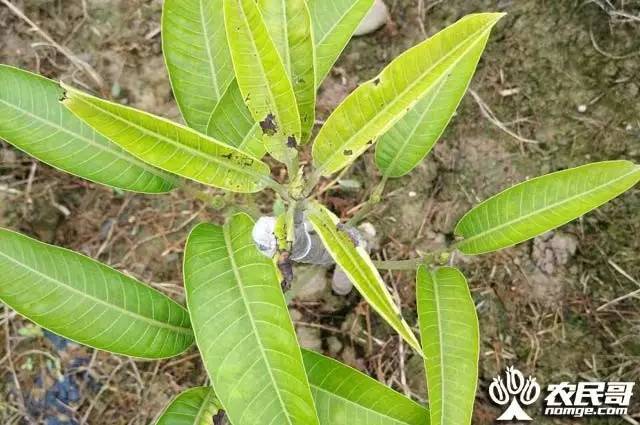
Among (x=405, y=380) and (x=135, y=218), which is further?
(x=135, y=218)

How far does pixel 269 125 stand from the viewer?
37.5 inches

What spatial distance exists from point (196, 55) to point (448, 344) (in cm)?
75

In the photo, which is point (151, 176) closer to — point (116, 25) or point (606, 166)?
point (606, 166)

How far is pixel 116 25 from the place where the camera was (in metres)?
2.14

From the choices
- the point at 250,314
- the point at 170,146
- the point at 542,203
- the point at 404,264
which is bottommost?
the point at 404,264

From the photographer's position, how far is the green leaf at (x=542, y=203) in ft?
3.75

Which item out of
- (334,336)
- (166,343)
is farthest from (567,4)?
(166,343)

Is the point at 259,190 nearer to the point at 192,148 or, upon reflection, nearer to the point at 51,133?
the point at 192,148

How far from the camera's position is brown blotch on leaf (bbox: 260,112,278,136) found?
3.10 feet

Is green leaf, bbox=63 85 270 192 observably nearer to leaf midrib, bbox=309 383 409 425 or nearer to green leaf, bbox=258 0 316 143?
green leaf, bbox=258 0 316 143

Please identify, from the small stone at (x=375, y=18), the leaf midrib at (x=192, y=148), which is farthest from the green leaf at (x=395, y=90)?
the small stone at (x=375, y=18)

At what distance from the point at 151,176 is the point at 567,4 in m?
1.47

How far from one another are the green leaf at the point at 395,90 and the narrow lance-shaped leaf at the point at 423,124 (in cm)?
43

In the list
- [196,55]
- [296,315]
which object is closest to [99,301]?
[196,55]
